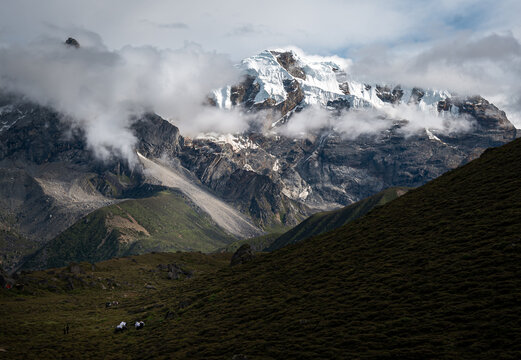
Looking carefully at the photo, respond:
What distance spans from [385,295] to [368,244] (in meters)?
27.8

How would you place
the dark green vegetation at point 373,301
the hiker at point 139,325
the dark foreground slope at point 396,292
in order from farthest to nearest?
the hiker at point 139,325
the dark green vegetation at point 373,301
the dark foreground slope at point 396,292

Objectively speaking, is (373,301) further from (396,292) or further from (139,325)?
(139,325)

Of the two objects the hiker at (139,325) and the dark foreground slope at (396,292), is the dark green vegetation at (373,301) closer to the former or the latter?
the dark foreground slope at (396,292)

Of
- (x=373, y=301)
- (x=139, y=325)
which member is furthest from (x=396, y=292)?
(x=139, y=325)

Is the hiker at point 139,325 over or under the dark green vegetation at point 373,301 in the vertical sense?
under

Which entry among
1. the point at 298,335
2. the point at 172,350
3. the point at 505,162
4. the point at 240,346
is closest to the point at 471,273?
the point at 298,335

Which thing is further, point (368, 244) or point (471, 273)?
point (368, 244)

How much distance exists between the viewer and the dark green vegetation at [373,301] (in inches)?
1550

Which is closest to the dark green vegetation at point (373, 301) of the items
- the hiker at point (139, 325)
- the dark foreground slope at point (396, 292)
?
the dark foreground slope at point (396, 292)

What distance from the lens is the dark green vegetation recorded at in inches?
1550

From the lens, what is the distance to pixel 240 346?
4869cm

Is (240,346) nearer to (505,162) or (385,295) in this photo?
(385,295)

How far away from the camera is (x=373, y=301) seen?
5047 cm

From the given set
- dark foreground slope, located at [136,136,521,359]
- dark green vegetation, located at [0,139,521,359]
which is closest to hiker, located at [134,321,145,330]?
dark green vegetation, located at [0,139,521,359]
